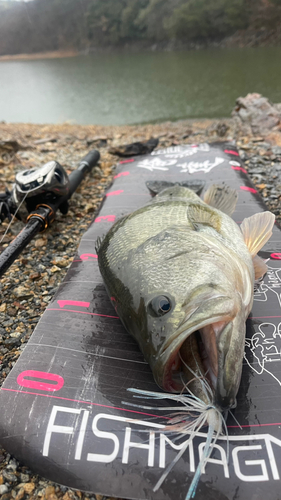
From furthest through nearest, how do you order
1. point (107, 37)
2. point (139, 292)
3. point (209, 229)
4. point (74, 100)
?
point (107, 37), point (74, 100), point (209, 229), point (139, 292)

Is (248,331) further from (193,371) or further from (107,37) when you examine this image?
(107,37)

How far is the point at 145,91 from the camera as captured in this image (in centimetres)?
2284

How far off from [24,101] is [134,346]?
26.7 metres

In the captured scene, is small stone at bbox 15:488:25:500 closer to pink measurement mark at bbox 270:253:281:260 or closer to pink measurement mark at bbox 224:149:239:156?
pink measurement mark at bbox 270:253:281:260

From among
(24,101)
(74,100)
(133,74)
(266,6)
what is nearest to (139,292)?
(74,100)

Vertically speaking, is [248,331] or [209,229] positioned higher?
[209,229]

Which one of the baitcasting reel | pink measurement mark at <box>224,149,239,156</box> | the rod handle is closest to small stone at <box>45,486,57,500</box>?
the baitcasting reel

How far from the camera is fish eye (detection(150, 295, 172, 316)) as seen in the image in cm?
166

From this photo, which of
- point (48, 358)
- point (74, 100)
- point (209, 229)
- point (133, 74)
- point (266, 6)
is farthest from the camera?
point (266, 6)

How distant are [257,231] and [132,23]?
202 feet

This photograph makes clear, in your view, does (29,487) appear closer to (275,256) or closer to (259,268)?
(259,268)

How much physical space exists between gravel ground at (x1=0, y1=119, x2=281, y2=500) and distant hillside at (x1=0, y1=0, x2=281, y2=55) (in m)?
41.4

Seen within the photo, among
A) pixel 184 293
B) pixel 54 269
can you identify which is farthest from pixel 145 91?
pixel 184 293

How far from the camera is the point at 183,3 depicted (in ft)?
152
